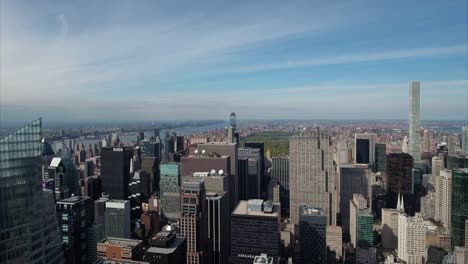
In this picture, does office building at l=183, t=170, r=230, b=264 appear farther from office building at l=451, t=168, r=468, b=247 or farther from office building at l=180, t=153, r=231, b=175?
office building at l=451, t=168, r=468, b=247

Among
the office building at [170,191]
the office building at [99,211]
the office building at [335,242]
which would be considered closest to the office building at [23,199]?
the office building at [99,211]

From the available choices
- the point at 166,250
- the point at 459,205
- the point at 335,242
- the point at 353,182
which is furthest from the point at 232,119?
the point at 166,250

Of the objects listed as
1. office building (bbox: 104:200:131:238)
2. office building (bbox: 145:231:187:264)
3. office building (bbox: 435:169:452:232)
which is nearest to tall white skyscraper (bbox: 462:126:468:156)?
office building (bbox: 435:169:452:232)

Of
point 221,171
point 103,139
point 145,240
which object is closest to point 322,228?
point 221,171

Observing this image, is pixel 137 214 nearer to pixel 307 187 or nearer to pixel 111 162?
pixel 111 162

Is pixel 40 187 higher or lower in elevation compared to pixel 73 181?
higher

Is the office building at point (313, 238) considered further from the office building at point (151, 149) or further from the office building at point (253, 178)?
the office building at point (151, 149)
